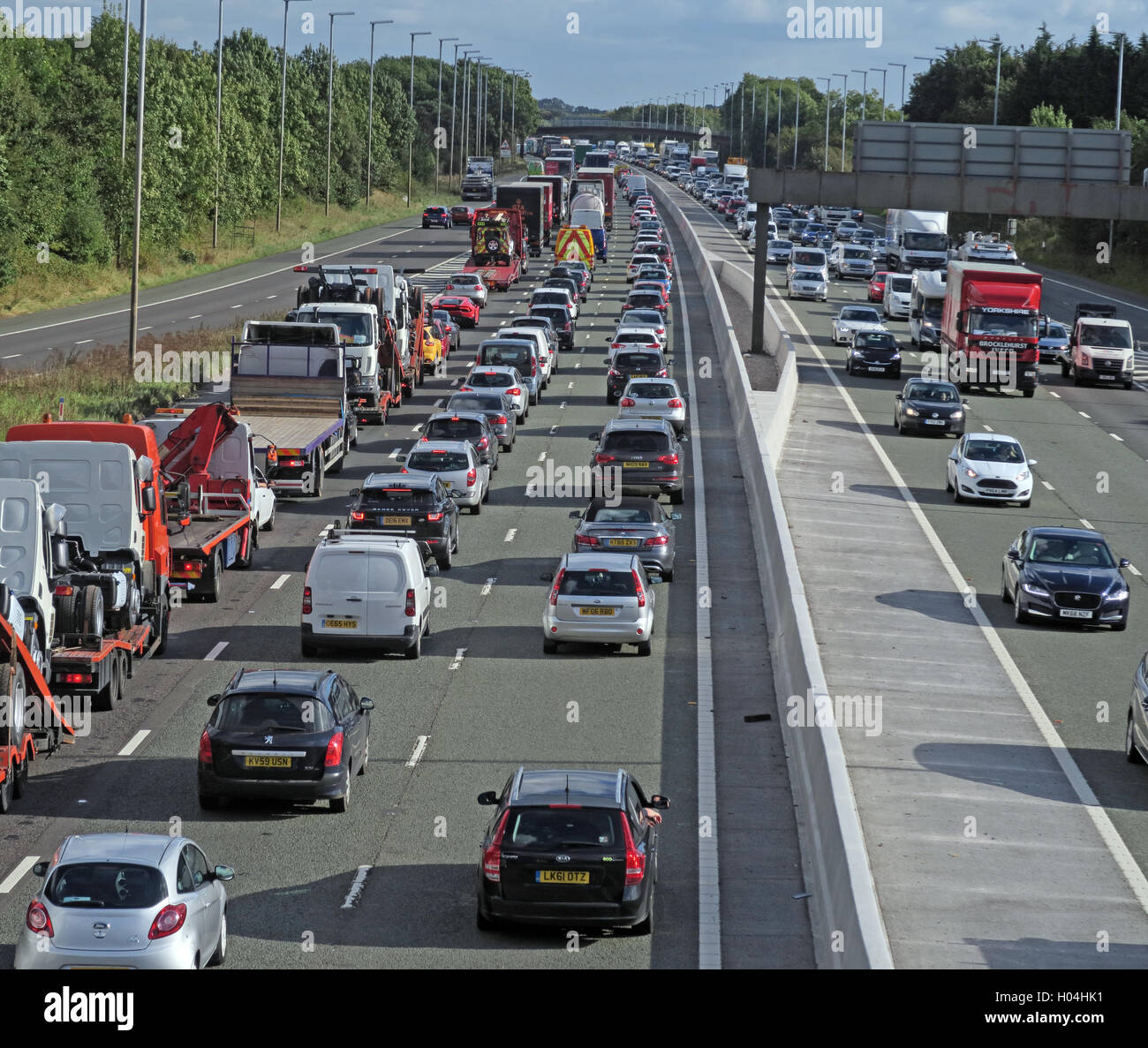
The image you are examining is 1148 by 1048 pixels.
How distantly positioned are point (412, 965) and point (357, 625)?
10486 mm

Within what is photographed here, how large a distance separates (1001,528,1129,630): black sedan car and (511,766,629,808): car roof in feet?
45.4

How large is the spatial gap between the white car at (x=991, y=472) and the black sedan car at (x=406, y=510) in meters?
12.9

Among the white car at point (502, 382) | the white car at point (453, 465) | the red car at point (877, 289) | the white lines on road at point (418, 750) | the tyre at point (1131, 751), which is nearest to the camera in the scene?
the white lines on road at point (418, 750)

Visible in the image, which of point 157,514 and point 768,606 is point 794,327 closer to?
point 768,606

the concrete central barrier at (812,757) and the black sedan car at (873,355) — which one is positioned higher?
the black sedan car at (873,355)

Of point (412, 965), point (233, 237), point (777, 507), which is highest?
point (233, 237)

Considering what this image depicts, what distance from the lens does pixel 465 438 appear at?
125 feet

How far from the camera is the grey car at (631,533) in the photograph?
29844mm

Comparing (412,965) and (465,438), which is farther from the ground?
(465,438)

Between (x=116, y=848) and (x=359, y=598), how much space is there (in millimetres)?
11188

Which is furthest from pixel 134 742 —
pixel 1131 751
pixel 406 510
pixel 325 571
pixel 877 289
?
pixel 877 289

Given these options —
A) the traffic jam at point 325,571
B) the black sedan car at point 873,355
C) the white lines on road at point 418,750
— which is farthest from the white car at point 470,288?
the white lines on road at point 418,750

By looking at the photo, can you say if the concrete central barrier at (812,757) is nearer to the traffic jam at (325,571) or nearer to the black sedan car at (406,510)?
the traffic jam at (325,571)
